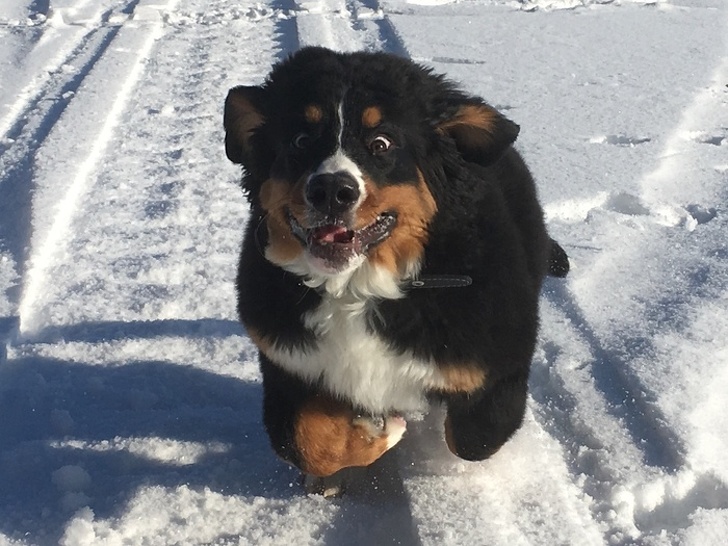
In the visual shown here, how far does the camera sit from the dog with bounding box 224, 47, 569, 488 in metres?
2.52

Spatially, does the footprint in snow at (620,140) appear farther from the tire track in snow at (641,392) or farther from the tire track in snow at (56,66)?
the tire track in snow at (56,66)

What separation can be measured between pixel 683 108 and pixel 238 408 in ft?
13.0

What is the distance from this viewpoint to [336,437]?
8.97ft

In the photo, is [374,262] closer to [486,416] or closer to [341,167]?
[341,167]

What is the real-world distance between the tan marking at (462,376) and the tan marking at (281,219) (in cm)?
53

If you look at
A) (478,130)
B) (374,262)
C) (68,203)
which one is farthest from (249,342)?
(68,203)

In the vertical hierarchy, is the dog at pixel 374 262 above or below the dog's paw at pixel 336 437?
above

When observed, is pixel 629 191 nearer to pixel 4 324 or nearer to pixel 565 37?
pixel 4 324

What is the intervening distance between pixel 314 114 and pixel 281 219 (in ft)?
1.02

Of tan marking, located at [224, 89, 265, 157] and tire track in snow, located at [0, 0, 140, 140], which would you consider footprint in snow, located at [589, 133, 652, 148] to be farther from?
tire track in snow, located at [0, 0, 140, 140]

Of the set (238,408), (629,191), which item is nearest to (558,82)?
(629,191)

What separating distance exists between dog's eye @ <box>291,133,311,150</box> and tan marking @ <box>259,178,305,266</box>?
11cm

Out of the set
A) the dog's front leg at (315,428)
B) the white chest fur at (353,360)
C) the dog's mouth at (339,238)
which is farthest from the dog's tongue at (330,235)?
the dog's front leg at (315,428)

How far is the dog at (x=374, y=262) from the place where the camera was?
8.27 ft
